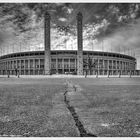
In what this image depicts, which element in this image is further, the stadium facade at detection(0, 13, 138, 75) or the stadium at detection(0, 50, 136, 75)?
the stadium at detection(0, 50, 136, 75)

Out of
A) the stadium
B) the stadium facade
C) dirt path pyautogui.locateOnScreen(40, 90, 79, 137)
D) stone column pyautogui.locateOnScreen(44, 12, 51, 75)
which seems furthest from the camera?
the stadium

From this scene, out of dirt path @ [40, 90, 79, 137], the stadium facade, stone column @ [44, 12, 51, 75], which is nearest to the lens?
dirt path @ [40, 90, 79, 137]

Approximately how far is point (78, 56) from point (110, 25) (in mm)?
61169

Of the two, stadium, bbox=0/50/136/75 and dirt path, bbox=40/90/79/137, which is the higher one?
stadium, bbox=0/50/136/75

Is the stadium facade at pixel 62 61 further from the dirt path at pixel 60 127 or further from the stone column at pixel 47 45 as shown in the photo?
the dirt path at pixel 60 127

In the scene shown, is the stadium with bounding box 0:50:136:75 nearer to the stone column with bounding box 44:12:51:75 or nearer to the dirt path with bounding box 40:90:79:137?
the stone column with bounding box 44:12:51:75

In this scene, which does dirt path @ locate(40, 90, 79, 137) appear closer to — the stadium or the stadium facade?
the stadium facade

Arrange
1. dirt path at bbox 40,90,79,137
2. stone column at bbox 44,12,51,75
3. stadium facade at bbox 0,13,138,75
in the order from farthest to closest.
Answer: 1. stadium facade at bbox 0,13,138,75
2. stone column at bbox 44,12,51,75
3. dirt path at bbox 40,90,79,137

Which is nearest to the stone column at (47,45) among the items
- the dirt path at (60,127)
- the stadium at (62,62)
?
the stadium at (62,62)

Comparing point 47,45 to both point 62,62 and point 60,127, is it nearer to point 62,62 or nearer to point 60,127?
point 62,62

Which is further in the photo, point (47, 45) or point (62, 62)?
point (62, 62)

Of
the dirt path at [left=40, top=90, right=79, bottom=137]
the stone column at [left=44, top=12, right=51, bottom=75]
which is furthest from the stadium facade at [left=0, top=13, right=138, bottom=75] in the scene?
the dirt path at [left=40, top=90, right=79, bottom=137]

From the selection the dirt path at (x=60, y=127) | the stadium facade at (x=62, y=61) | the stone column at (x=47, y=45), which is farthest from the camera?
the stadium facade at (x=62, y=61)

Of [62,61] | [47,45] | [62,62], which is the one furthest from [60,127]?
[47,45]
